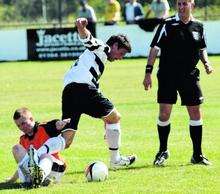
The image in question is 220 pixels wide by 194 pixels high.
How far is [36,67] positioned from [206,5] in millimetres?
8849

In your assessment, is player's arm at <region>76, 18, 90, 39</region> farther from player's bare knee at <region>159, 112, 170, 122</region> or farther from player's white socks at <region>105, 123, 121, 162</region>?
A: player's bare knee at <region>159, 112, 170, 122</region>

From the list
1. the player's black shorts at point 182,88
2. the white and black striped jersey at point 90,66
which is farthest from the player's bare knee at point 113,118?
the player's black shorts at point 182,88

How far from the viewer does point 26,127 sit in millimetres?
8906

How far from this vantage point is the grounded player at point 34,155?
859cm

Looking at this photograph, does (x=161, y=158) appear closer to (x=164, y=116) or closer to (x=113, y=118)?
(x=164, y=116)

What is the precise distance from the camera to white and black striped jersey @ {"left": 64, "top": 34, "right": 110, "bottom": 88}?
984 centimetres

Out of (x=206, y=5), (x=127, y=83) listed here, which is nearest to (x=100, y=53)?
(x=127, y=83)

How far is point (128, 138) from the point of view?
1282cm

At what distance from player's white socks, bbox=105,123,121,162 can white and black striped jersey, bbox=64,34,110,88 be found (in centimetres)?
61

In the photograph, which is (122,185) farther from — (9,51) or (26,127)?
(9,51)

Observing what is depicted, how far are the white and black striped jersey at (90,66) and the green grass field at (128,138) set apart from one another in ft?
3.82

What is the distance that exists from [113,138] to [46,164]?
66.0 inches

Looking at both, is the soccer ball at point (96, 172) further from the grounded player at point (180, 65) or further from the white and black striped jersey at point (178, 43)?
the white and black striped jersey at point (178, 43)

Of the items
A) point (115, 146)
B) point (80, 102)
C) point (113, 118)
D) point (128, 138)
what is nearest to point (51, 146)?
point (80, 102)
